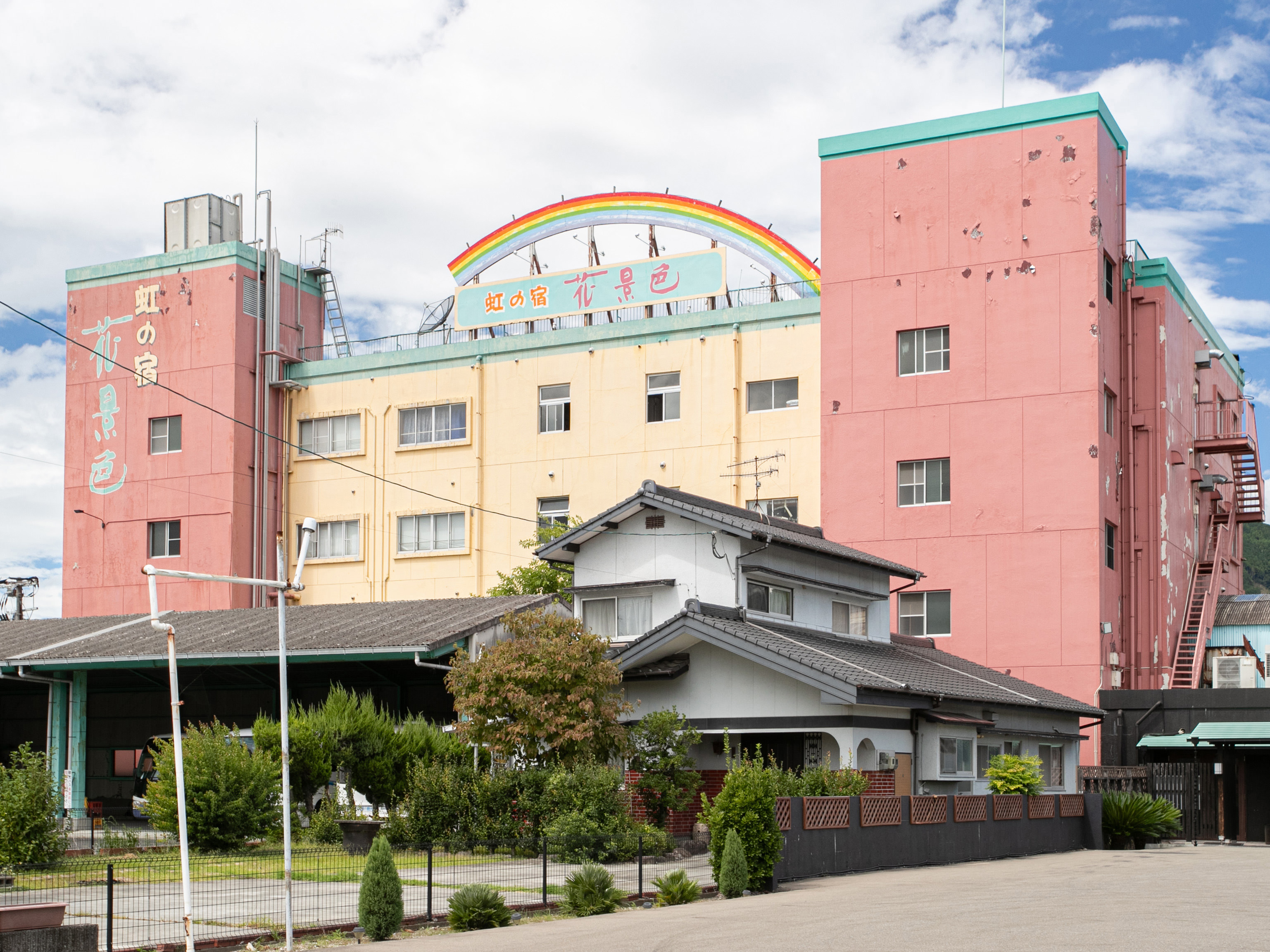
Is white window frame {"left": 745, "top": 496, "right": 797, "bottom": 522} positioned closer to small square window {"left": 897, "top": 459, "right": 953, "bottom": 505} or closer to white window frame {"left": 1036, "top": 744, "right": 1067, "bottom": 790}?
small square window {"left": 897, "top": 459, "right": 953, "bottom": 505}

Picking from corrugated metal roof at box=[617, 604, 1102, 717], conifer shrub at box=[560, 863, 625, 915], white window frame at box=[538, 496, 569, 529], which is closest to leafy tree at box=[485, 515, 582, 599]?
white window frame at box=[538, 496, 569, 529]

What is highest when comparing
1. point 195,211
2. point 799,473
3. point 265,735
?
point 195,211

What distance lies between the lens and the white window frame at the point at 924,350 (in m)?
47.9

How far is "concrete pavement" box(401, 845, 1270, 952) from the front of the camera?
16625 millimetres

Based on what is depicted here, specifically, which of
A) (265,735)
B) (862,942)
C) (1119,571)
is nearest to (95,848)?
(265,735)

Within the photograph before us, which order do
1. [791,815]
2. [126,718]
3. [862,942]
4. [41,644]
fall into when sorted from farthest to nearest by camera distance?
1. [126,718]
2. [41,644]
3. [791,815]
4. [862,942]

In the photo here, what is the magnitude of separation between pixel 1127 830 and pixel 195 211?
43079mm

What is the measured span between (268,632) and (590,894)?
728 inches

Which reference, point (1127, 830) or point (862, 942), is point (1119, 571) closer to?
point (1127, 830)

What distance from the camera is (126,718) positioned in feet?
143

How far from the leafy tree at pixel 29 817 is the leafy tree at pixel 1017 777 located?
19780 mm

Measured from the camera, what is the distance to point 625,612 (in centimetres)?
3591

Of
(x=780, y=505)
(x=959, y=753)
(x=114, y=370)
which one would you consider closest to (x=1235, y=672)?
(x=780, y=505)

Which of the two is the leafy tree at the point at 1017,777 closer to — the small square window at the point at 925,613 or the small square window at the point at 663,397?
the small square window at the point at 925,613
